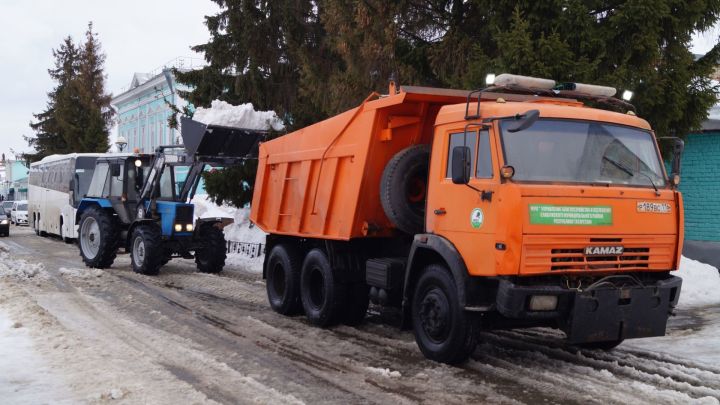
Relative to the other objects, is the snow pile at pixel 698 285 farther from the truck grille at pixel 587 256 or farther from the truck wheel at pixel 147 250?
the truck wheel at pixel 147 250

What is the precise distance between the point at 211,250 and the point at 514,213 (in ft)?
33.1

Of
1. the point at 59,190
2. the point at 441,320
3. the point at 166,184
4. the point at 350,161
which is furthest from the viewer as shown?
the point at 59,190

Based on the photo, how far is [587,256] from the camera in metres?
6.08

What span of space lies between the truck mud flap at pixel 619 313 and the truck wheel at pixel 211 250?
10114mm

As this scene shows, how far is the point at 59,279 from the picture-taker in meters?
13.5

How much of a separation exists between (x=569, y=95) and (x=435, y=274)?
2661 millimetres

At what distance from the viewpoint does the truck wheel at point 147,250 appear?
14.2m

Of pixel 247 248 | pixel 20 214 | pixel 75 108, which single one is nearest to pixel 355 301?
pixel 247 248

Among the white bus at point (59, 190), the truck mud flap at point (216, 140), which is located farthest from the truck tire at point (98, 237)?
the white bus at point (59, 190)

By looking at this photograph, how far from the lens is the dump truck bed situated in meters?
7.89

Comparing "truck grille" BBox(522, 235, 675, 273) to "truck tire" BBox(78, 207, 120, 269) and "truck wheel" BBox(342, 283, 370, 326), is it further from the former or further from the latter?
"truck tire" BBox(78, 207, 120, 269)

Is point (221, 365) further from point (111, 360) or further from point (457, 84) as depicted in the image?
point (457, 84)

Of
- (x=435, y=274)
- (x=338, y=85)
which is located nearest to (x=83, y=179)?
(x=338, y=85)

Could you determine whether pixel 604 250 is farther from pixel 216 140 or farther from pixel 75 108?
pixel 75 108
